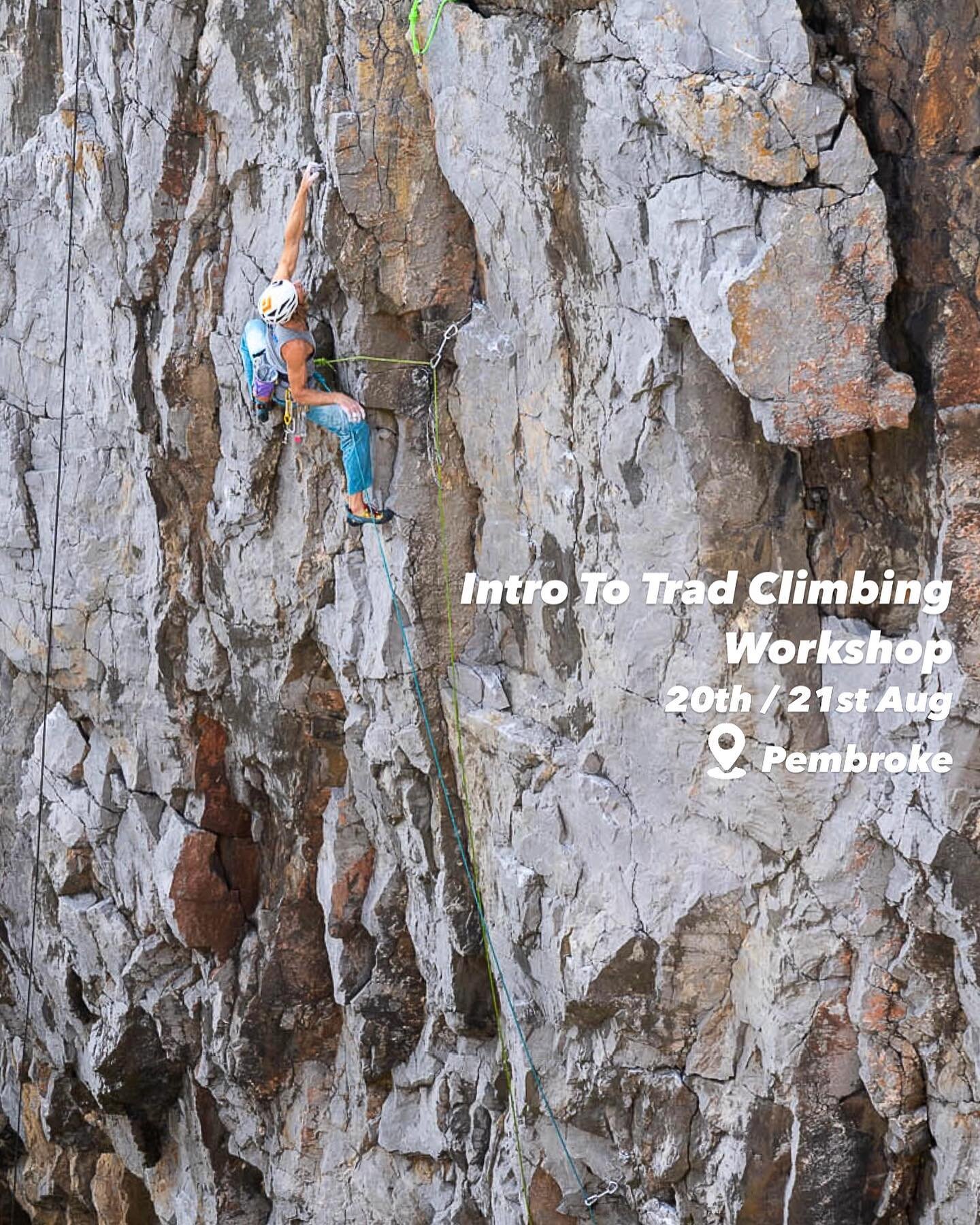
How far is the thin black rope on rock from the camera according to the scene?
403 inches

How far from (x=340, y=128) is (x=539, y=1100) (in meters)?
5.56

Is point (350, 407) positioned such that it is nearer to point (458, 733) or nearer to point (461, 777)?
point (458, 733)

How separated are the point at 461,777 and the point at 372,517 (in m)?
1.68

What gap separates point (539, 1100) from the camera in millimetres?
8180

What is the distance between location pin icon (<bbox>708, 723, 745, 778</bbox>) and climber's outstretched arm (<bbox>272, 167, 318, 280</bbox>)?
351 cm

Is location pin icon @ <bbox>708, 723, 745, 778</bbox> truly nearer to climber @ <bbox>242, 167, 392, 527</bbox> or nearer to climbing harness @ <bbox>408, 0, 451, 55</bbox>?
climber @ <bbox>242, 167, 392, 527</bbox>

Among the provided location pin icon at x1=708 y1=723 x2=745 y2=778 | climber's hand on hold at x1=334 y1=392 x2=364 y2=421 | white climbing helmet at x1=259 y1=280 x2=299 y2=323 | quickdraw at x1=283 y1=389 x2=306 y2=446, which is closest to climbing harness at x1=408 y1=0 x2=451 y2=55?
white climbing helmet at x1=259 y1=280 x2=299 y2=323

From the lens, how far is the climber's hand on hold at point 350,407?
26.7 feet

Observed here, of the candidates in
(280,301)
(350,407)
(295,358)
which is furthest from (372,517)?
(280,301)

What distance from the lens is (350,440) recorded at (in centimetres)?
→ 826

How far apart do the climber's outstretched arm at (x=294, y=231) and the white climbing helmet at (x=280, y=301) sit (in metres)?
0.20

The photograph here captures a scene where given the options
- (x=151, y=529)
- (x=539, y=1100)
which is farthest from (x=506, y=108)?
(x=539, y=1100)

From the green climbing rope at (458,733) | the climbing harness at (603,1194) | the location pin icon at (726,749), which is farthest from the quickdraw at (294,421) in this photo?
the climbing harness at (603,1194)

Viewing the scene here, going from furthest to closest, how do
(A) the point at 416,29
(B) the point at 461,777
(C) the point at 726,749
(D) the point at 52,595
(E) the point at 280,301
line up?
(D) the point at 52,595 → (B) the point at 461,777 → (E) the point at 280,301 → (A) the point at 416,29 → (C) the point at 726,749
